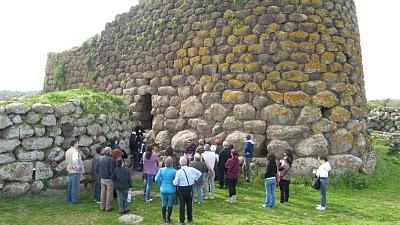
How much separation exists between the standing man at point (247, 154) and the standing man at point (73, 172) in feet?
15.0

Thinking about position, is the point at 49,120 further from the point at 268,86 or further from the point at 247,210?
the point at 268,86

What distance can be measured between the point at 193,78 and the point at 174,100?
1.06 metres

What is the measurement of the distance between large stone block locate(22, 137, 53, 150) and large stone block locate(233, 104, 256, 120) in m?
5.46

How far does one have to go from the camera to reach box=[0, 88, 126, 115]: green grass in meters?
11.1

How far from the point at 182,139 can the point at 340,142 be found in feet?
15.9

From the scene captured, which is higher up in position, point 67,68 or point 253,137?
point 67,68

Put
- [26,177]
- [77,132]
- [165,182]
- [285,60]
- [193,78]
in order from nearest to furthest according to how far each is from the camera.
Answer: [165,182]
[26,177]
[77,132]
[285,60]
[193,78]

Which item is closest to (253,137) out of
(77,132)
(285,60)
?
(285,60)

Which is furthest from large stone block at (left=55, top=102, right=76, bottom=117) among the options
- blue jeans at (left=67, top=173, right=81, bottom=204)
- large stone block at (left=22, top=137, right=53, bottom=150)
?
blue jeans at (left=67, top=173, right=81, bottom=204)

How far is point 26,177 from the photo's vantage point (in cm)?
1034

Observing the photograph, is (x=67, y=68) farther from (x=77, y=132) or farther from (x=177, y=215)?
(x=177, y=215)

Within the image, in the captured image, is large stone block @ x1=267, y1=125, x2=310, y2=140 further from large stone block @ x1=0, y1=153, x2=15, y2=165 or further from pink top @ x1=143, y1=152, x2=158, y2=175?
large stone block @ x1=0, y1=153, x2=15, y2=165

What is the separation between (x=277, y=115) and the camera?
1292 centimetres

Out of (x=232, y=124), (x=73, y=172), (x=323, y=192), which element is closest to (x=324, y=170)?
(x=323, y=192)
